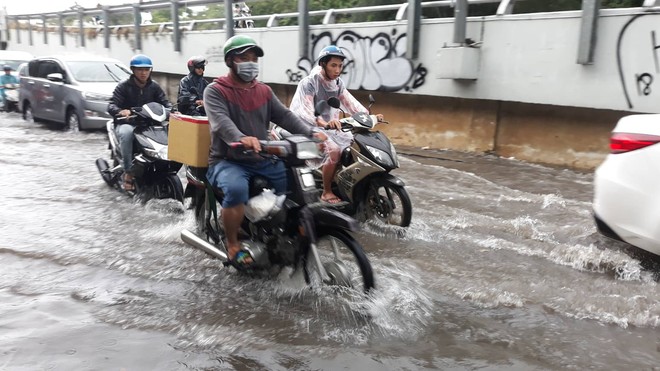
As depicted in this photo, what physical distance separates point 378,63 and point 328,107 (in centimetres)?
647

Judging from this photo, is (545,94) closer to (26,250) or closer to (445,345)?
(445,345)

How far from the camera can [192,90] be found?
27.7 ft

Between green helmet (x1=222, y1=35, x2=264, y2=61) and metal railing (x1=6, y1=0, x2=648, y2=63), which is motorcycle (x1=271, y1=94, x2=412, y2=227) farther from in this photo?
metal railing (x1=6, y1=0, x2=648, y2=63)

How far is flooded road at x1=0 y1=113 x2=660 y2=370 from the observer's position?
341 centimetres

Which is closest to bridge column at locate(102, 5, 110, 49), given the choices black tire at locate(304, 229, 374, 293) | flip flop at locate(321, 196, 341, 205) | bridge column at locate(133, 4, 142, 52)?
bridge column at locate(133, 4, 142, 52)

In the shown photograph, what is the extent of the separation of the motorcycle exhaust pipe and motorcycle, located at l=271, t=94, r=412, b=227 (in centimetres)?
173

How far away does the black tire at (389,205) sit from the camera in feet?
19.0

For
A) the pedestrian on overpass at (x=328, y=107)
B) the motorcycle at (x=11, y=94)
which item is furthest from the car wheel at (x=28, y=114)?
the pedestrian on overpass at (x=328, y=107)

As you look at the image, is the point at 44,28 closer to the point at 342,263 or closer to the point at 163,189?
the point at 163,189

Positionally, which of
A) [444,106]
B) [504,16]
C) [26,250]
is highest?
[504,16]

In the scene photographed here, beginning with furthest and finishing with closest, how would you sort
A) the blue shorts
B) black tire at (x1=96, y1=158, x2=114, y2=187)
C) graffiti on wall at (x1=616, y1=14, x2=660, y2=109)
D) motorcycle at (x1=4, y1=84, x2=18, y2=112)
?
motorcycle at (x1=4, y1=84, x2=18, y2=112) → graffiti on wall at (x1=616, y1=14, x2=660, y2=109) → black tire at (x1=96, y1=158, x2=114, y2=187) → the blue shorts

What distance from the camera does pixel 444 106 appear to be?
1113 centimetres

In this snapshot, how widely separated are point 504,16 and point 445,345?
7.87 metres

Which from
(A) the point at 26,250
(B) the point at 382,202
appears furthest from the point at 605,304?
(A) the point at 26,250
